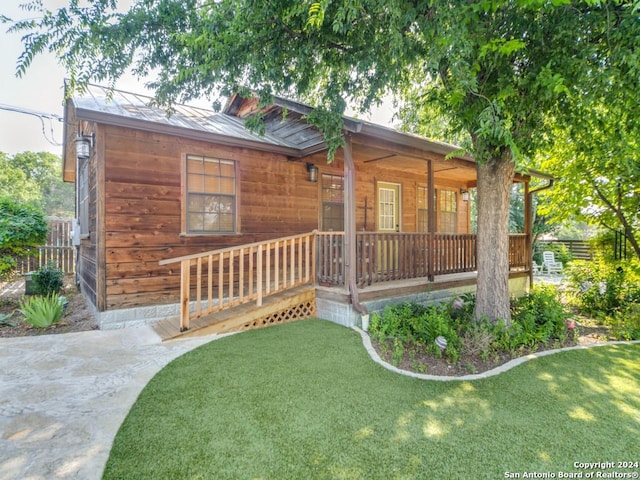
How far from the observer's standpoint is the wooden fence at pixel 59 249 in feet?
34.0

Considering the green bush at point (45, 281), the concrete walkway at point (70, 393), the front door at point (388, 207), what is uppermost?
the front door at point (388, 207)

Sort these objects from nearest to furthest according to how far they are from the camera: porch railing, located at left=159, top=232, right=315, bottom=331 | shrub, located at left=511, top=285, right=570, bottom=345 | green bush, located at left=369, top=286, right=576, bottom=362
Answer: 1. green bush, located at left=369, top=286, right=576, bottom=362
2. shrub, located at left=511, top=285, right=570, bottom=345
3. porch railing, located at left=159, top=232, right=315, bottom=331

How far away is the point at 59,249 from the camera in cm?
1056

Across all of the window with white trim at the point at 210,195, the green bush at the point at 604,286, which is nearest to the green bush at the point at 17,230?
the window with white trim at the point at 210,195

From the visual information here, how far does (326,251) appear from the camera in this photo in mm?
5762

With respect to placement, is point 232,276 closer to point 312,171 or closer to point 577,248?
point 312,171

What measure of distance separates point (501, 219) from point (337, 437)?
381 centimetres

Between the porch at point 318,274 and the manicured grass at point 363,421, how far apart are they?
116cm

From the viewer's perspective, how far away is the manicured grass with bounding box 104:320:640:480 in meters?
2.11

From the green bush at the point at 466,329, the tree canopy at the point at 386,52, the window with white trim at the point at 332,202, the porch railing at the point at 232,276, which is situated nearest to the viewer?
the tree canopy at the point at 386,52

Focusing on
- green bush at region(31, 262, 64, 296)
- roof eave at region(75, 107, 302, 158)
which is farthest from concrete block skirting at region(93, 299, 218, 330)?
roof eave at region(75, 107, 302, 158)

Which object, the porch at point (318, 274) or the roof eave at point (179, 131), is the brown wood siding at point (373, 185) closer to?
the roof eave at point (179, 131)

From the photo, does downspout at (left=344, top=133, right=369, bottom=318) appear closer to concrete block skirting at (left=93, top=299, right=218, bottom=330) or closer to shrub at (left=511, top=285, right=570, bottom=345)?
shrub at (left=511, top=285, right=570, bottom=345)

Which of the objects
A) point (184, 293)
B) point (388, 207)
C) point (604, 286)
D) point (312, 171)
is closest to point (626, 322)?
point (604, 286)
